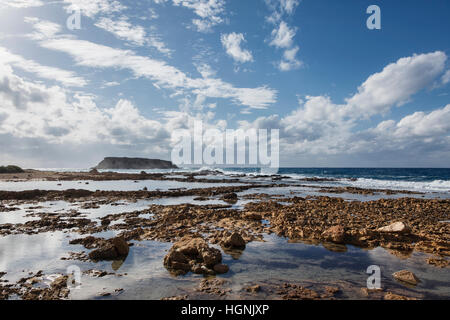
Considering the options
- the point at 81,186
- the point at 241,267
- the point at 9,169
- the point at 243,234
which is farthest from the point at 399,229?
the point at 9,169

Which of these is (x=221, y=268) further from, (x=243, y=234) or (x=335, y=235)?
(x=335, y=235)

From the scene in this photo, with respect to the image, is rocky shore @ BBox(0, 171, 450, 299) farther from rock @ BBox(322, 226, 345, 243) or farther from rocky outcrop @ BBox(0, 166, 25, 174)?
rocky outcrop @ BBox(0, 166, 25, 174)

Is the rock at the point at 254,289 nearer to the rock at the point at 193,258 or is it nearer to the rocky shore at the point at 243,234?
the rocky shore at the point at 243,234

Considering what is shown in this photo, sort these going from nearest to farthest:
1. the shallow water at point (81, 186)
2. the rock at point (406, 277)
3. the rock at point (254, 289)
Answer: the rock at point (254, 289) < the rock at point (406, 277) < the shallow water at point (81, 186)

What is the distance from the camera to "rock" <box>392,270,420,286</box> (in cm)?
645

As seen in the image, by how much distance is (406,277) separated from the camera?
6586 mm

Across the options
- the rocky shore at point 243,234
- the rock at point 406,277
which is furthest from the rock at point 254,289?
the rock at point 406,277

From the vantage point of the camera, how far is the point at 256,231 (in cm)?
1209

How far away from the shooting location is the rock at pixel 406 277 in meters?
6.45

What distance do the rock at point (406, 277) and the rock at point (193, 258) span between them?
17.6 ft

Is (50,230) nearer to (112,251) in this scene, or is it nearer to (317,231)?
(112,251)

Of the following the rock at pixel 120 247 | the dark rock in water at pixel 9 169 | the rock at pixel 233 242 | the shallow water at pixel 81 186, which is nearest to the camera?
the rock at pixel 120 247

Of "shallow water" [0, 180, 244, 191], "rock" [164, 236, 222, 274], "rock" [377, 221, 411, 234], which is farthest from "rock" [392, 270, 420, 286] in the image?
"shallow water" [0, 180, 244, 191]
